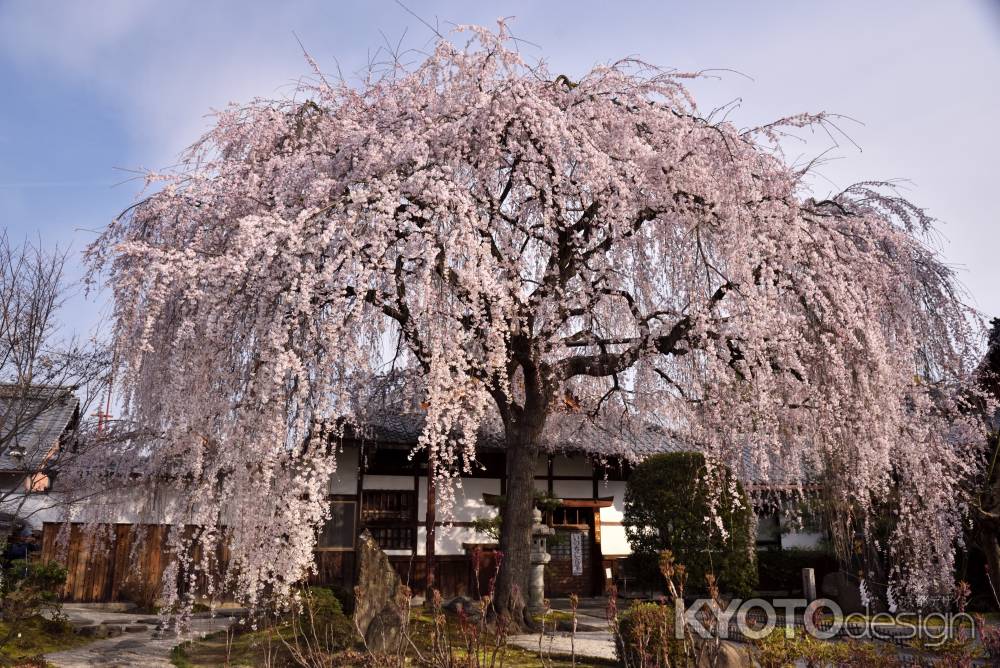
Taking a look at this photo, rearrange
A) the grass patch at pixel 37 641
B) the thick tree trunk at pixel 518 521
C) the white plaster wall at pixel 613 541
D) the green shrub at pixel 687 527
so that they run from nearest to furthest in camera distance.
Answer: the grass patch at pixel 37 641 < the thick tree trunk at pixel 518 521 < the green shrub at pixel 687 527 < the white plaster wall at pixel 613 541

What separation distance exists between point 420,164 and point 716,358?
170 inches

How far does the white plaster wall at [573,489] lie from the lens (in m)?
17.2

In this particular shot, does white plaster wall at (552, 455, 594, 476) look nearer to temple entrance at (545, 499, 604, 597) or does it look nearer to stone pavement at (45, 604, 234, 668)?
temple entrance at (545, 499, 604, 597)

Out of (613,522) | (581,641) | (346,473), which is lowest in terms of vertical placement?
(581,641)

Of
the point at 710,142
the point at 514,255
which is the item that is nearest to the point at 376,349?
the point at 514,255

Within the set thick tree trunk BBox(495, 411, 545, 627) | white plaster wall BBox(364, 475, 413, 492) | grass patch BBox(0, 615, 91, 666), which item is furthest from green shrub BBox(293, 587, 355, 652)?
white plaster wall BBox(364, 475, 413, 492)

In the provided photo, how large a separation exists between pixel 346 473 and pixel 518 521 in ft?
20.8

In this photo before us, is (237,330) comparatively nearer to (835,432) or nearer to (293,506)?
(293,506)

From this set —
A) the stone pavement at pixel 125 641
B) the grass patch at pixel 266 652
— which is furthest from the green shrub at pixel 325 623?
the stone pavement at pixel 125 641

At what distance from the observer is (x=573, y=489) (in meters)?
17.3

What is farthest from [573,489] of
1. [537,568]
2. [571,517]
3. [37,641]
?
[37,641]

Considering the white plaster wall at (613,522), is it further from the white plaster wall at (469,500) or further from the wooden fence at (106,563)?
the wooden fence at (106,563)

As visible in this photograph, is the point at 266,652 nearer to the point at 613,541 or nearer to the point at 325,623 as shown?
the point at 325,623

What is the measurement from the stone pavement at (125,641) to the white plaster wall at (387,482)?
3.70 m
